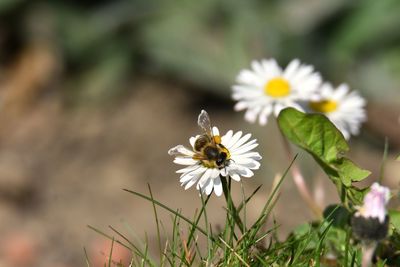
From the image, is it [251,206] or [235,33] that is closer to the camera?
[251,206]

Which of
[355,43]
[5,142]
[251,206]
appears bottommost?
[251,206]

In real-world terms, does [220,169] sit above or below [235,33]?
below

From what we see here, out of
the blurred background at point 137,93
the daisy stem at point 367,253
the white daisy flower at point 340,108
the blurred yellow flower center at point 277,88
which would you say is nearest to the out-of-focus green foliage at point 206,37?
the blurred background at point 137,93

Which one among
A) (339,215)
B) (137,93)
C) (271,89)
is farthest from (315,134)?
(137,93)

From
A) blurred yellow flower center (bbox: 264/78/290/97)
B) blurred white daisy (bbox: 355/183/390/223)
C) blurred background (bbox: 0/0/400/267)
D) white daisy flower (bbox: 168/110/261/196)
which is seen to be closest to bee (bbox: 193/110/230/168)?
white daisy flower (bbox: 168/110/261/196)

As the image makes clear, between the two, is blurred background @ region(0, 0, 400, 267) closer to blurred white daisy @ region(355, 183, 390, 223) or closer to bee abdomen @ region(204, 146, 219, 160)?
bee abdomen @ region(204, 146, 219, 160)

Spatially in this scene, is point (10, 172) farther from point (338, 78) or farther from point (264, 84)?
point (264, 84)

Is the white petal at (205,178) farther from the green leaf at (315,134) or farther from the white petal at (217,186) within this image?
the green leaf at (315,134)

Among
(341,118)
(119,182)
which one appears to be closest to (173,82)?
(119,182)
